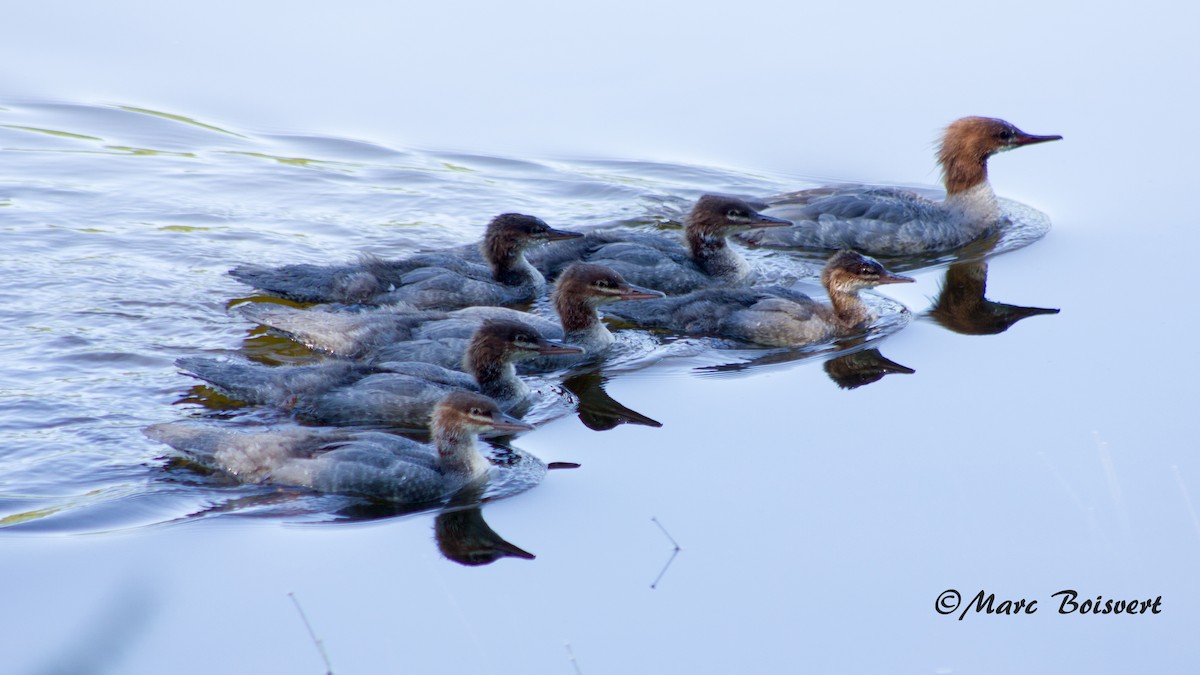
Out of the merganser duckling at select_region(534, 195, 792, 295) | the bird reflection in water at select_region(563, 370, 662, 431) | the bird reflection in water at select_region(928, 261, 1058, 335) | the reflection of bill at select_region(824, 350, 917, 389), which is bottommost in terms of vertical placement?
the bird reflection in water at select_region(563, 370, 662, 431)

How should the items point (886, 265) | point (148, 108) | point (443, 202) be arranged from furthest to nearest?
1. point (148, 108)
2. point (443, 202)
3. point (886, 265)

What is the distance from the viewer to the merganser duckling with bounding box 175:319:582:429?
9219mm

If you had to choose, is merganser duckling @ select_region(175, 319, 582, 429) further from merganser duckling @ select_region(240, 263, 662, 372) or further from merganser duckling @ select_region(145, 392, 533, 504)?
merganser duckling @ select_region(145, 392, 533, 504)

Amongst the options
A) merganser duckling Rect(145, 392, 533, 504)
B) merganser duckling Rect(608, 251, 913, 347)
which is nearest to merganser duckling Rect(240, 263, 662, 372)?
merganser duckling Rect(608, 251, 913, 347)

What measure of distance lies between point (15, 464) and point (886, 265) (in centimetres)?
768

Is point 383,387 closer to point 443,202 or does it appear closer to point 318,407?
point 318,407

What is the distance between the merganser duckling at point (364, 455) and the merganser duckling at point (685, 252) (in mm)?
3808

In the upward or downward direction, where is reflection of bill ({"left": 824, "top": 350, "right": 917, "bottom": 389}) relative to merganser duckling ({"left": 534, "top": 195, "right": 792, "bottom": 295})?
downward

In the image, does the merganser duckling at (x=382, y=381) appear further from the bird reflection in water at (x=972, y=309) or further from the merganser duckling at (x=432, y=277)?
the bird reflection in water at (x=972, y=309)

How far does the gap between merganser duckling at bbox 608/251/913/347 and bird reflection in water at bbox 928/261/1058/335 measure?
669 millimetres

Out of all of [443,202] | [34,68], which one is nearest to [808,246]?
[443,202]

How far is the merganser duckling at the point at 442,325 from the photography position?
10.1m

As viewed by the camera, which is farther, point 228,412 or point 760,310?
point 760,310

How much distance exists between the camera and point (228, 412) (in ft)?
30.7
